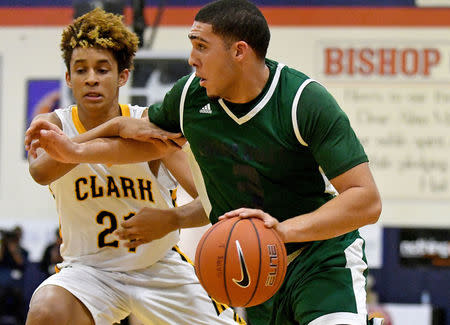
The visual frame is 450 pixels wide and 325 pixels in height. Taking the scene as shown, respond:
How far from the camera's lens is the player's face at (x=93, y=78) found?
4.55m

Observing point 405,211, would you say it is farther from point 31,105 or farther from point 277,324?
point 277,324

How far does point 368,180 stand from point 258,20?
3.03 ft

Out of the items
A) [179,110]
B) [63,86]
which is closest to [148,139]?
[179,110]

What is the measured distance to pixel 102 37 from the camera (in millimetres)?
4656

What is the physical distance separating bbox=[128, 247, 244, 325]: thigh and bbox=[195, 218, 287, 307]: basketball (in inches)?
46.3

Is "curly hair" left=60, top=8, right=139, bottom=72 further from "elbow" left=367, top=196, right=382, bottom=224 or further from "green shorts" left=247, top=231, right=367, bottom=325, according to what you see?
"elbow" left=367, top=196, right=382, bottom=224

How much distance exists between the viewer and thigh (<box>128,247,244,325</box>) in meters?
4.57

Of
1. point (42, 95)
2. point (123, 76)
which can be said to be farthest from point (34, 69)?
point (123, 76)

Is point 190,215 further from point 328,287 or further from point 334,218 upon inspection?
point 334,218

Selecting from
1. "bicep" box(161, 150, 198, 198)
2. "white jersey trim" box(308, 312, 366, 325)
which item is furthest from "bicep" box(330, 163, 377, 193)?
"bicep" box(161, 150, 198, 198)

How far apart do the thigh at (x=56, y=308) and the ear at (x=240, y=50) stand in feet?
5.35

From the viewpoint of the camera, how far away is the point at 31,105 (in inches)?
511

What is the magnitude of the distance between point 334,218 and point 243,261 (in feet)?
1.40

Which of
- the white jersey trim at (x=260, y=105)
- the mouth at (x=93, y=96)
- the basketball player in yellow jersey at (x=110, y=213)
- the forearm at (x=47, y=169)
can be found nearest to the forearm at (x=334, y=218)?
the white jersey trim at (x=260, y=105)
